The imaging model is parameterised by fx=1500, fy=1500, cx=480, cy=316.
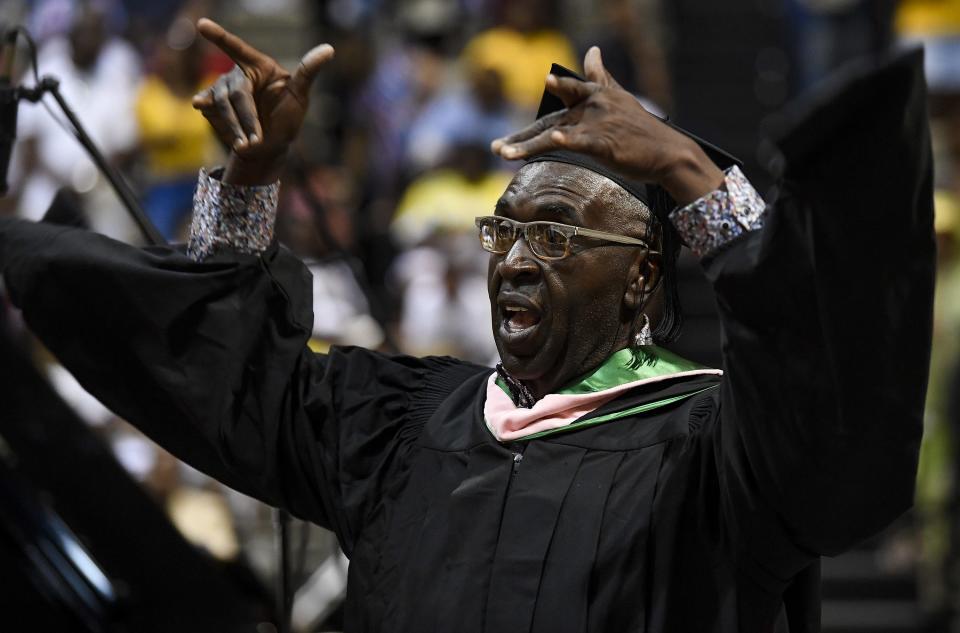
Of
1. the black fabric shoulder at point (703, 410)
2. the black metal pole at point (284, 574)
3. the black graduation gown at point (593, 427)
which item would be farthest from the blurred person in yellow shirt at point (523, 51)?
the black fabric shoulder at point (703, 410)

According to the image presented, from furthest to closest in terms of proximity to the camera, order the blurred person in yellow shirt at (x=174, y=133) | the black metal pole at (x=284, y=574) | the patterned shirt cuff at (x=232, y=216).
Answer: the blurred person in yellow shirt at (x=174, y=133)
the black metal pole at (x=284, y=574)
the patterned shirt cuff at (x=232, y=216)

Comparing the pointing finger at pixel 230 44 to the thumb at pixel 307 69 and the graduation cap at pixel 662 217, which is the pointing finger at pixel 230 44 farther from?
the graduation cap at pixel 662 217

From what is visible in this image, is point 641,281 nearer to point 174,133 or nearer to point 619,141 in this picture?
point 619,141

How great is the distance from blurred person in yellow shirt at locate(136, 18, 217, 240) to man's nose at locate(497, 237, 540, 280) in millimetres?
5960

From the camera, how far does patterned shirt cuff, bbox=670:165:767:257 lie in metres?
2.62

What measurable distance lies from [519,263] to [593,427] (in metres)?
0.38

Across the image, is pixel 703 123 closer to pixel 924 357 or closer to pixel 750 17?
pixel 750 17

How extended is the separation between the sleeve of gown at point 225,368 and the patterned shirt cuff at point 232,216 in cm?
4

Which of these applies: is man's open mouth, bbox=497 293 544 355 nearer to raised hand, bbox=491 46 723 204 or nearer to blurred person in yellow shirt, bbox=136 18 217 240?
raised hand, bbox=491 46 723 204

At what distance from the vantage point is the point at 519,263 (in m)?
3.21

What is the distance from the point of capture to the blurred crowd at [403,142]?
7.70m

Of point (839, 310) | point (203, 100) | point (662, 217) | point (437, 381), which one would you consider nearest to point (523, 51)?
point (437, 381)

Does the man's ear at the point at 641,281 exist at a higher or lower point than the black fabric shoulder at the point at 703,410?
higher

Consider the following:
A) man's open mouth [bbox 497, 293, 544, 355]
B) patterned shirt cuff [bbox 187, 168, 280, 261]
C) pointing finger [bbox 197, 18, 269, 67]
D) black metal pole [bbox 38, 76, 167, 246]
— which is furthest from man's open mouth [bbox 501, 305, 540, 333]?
black metal pole [bbox 38, 76, 167, 246]
